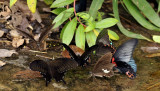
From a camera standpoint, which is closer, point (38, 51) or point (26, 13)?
point (38, 51)

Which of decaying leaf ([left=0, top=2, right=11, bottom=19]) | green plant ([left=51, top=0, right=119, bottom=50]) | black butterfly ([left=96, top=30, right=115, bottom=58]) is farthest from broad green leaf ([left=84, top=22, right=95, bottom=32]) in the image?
decaying leaf ([left=0, top=2, right=11, bottom=19])

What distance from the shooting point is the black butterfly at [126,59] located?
1789mm

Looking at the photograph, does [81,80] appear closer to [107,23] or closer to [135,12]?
[107,23]

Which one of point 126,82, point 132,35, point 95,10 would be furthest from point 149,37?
point 126,82

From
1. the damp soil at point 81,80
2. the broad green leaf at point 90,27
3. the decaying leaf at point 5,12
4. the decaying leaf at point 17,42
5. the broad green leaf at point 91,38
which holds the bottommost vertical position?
the damp soil at point 81,80

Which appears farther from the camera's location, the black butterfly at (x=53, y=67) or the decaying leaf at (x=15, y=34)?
the decaying leaf at (x=15, y=34)

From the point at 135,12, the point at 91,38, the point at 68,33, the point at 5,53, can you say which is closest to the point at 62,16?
the point at 68,33

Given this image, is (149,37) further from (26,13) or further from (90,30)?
(26,13)

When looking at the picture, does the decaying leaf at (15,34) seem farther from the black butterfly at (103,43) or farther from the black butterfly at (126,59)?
the black butterfly at (126,59)

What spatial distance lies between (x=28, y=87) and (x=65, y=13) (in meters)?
0.69

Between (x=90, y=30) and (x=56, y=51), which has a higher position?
(x=90, y=30)

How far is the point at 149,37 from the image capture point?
8.05 ft

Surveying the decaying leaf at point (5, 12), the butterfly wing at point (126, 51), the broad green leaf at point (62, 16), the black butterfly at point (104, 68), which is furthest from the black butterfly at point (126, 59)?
the decaying leaf at point (5, 12)

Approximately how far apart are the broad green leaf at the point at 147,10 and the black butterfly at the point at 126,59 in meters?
0.50
